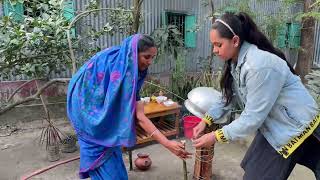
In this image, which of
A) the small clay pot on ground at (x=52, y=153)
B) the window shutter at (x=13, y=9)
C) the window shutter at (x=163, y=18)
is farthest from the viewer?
the window shutter at (x=163, y=18)

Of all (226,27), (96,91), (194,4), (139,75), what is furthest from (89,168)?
(194,4)

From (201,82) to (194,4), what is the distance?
2.81m

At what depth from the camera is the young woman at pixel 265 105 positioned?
1.76 meters

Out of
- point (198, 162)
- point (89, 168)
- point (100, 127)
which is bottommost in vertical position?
point (198, 162)

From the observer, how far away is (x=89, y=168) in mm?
2301

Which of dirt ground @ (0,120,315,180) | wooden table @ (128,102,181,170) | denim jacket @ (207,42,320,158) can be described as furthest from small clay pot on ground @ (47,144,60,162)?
denim jacket @ (207,42,320,158)

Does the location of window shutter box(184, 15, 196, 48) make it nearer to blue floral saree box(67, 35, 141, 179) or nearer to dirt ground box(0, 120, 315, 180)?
dirt ground box(0, 120, 315, 180)

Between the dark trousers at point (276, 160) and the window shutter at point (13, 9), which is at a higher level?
the window shutter at point (13, 9)

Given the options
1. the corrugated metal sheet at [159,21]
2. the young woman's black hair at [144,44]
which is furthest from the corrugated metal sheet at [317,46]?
the young woman's black hair at [144,44]

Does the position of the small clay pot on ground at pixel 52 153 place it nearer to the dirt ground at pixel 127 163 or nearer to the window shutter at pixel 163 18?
the dirt ground at pixel 127 163

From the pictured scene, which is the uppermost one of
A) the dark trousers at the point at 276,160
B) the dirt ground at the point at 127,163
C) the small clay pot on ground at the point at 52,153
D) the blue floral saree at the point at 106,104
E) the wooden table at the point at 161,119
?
the blue floral saree at the point at 106,104

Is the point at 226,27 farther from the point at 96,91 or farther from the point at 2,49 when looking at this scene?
the point at 2,49

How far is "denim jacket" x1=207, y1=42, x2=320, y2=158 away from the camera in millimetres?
1742

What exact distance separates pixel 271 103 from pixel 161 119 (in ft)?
11.5
